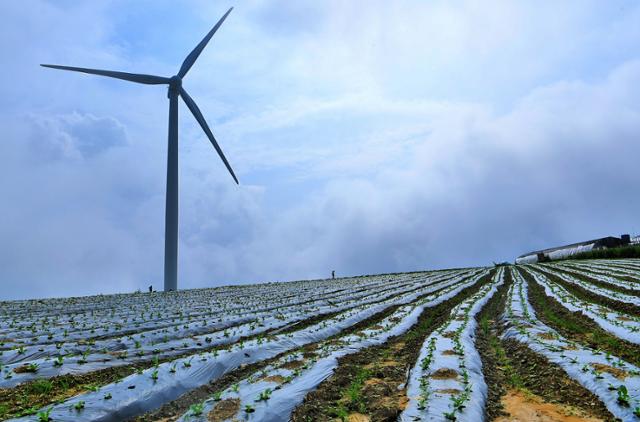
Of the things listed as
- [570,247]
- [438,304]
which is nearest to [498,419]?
[438,304]

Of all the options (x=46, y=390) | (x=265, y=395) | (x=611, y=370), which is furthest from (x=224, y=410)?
(x=611, y=370)

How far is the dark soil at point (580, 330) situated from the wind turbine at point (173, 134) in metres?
23.1

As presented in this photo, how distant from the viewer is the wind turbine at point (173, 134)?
32.0 metres

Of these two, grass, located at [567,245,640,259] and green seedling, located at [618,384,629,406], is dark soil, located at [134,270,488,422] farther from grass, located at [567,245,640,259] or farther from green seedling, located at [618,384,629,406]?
grass, located at [567,245,640,259]

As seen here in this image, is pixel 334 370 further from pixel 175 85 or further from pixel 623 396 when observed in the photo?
pixel 175 85

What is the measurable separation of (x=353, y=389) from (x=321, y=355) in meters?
2.13

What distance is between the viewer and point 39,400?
673cm

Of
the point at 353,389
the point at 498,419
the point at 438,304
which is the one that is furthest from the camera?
the point at 438,304

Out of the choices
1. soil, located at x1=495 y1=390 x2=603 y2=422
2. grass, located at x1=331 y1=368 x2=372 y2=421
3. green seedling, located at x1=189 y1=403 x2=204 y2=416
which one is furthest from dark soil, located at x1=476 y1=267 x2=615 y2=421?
green seedling, located at x1=189 y1=403 x2=204 y2=416

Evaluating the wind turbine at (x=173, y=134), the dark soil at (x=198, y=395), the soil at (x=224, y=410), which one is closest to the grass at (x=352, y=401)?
the soil at (x=224, y=410)

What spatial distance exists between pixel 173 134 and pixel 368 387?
96.8ft

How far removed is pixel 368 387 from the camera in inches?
287

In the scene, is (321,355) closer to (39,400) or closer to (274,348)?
(274,348)

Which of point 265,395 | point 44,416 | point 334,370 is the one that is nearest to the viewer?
point 44,416
